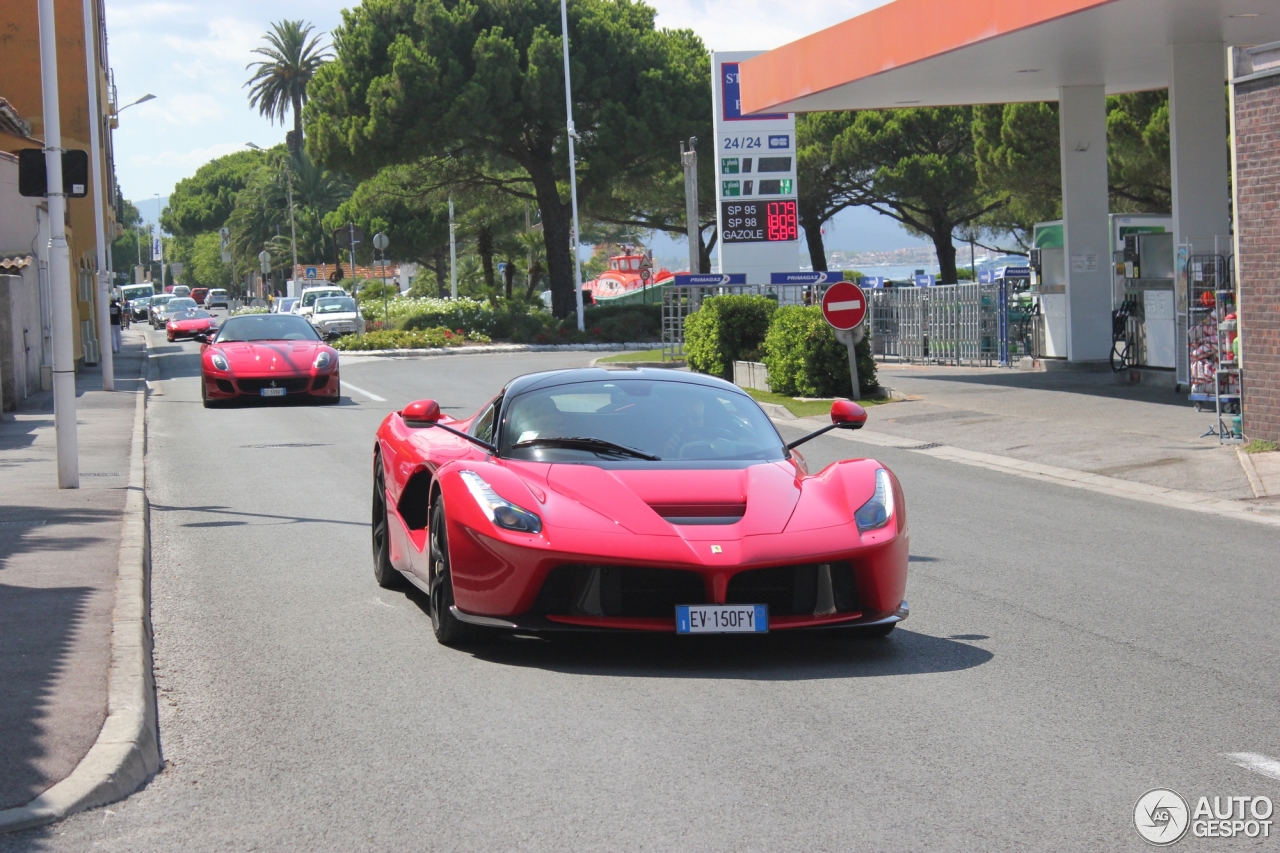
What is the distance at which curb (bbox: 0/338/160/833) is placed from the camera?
14.4ft

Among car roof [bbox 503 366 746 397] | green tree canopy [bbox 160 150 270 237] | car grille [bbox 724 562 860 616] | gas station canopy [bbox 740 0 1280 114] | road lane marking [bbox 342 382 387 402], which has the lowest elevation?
Result: car grille [bbox 724 562 860 616]

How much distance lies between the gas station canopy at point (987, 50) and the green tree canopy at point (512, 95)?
74.6 feet

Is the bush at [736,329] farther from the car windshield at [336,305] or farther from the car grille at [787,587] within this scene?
the car windshield at [336,305]

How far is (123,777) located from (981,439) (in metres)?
13.1

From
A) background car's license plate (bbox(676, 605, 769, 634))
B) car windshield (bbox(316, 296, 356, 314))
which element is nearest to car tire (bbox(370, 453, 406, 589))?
background car's license plate (bbox(676, 605, 769, 634))

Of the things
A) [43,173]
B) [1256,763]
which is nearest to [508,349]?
[43,173]

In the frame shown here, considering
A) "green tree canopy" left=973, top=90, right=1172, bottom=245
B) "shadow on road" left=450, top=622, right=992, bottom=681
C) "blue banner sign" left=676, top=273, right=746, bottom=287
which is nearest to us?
"shadow on road" left=450, top=622, right=992, bottom=681

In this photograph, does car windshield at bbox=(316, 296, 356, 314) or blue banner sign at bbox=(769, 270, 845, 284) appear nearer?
blue banner sign at bbox=(769, 270, 845, 284)

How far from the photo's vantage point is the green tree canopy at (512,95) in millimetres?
48188

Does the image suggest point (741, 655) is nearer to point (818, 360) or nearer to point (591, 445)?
point (591, 445)

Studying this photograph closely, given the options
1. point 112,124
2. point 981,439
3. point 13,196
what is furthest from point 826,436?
point 112,124

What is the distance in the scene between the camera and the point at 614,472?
664 centimetres

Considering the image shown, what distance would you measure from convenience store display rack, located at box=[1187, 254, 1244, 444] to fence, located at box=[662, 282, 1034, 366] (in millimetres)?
8870

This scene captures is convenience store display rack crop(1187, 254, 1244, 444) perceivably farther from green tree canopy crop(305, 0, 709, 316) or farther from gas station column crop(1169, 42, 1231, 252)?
green tree canopy crop(305, 0, 709, 316)
